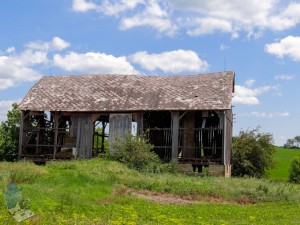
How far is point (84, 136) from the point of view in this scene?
3116 centimetres

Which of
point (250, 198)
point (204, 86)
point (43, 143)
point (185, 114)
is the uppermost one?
point (204, 86)

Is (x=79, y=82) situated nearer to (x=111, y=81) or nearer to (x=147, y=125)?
(x=111, y=81)

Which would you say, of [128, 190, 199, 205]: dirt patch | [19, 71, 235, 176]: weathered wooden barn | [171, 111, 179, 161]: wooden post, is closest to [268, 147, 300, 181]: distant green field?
[19, 71, 235, 176]: weathered wooden barn

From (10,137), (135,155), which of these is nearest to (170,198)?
(135,155)

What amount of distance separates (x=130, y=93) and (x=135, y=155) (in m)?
6.09

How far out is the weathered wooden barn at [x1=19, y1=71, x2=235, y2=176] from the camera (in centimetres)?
2927

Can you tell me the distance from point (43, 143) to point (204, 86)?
479 inches

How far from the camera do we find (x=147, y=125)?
31953 mm

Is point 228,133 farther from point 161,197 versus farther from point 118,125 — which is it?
point 161,197

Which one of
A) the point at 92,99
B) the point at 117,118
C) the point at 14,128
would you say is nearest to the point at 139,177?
the point at 117,118

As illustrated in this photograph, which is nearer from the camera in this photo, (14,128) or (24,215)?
(24,215)

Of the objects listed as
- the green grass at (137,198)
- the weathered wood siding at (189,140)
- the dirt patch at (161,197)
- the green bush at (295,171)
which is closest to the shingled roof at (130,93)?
the weathered wood siding at (189,140)

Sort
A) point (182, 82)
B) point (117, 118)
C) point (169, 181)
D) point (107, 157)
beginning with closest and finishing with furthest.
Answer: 1. point (169, 181)
2. point (107, 157)
3. point (117, 118)
4. point (182, 82)

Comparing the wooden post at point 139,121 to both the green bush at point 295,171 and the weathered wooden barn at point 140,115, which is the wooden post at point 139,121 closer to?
the weathered wooden barn at point 140,115
